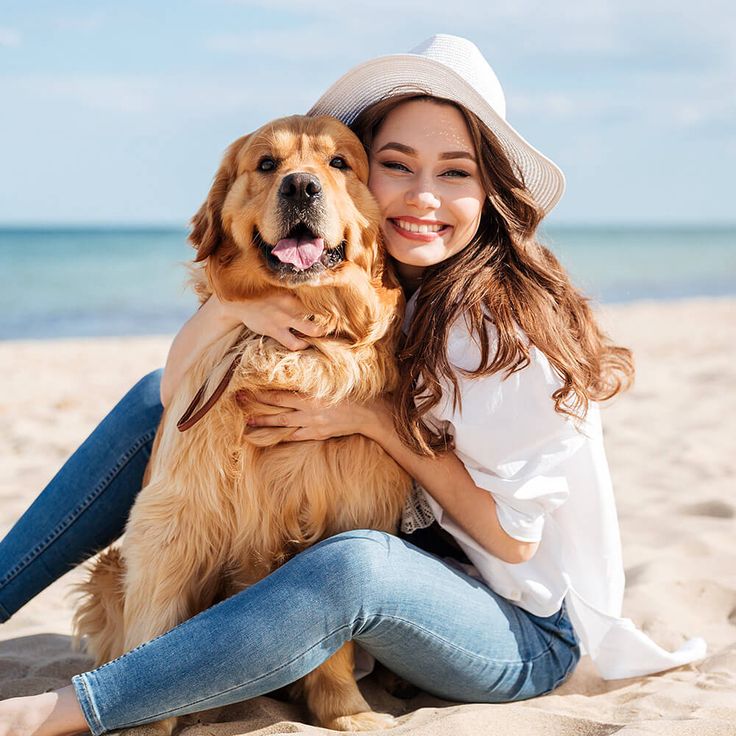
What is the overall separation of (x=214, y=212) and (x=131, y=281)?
1960 centimetres

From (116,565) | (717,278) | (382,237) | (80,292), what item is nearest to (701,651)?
(382,237)

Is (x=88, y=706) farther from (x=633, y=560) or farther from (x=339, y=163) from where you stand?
(x=633, y=560)

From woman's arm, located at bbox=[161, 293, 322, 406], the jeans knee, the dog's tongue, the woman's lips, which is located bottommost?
the jeans knee

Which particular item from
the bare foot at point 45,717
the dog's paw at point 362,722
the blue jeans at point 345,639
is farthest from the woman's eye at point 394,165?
the bare foot at point 45,717

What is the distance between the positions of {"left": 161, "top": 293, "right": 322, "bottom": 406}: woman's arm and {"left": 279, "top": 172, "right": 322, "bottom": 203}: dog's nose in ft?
0.93

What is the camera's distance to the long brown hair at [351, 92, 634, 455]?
241 cm

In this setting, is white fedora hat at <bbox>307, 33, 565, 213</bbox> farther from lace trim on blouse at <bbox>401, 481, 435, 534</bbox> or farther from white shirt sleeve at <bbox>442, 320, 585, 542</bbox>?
lace trim on blouse at <bbox>401, 481, 435, 534</bbox>

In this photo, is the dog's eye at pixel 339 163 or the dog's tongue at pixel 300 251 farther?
the dog's eye at pixel 339 163

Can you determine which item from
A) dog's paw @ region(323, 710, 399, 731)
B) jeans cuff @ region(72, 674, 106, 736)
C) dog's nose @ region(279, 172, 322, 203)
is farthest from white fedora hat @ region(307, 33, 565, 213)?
jeans cuff @ region(72, 674, 106, 736)

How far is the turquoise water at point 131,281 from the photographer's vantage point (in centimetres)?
1394

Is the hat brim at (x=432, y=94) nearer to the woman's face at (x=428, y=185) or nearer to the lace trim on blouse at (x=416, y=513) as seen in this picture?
the woman's face at (x=428, y=185)

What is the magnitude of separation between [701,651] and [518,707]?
2.22ft

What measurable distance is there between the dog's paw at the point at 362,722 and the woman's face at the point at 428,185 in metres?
1.24

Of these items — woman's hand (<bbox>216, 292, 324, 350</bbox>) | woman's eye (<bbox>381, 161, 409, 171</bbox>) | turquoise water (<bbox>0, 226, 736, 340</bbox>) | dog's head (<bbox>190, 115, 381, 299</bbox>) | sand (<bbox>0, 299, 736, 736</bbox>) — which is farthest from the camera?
turquoise water (<bbox>0, 226, 736, 340</bbox>)
